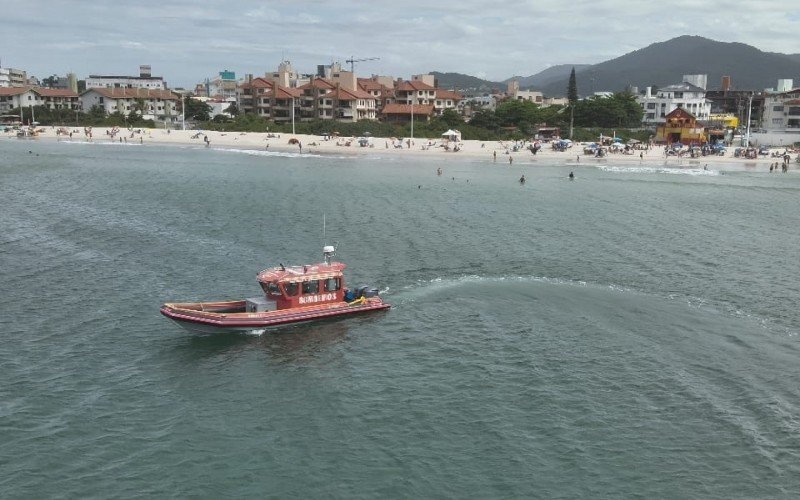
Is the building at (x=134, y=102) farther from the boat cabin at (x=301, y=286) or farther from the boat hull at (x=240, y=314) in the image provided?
the boat hull at (x=240, y=314)

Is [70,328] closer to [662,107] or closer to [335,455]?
[335,455]

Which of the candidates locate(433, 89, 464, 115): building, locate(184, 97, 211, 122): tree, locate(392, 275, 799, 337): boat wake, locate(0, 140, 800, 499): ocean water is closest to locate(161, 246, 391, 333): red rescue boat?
locate(0, 140, 800, 499): ocean water

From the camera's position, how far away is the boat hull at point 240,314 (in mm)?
34656

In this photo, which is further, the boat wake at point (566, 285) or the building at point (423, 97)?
the building at point (423, 97)

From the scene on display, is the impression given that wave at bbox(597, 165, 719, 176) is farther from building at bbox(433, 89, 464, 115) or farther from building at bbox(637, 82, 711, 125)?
building at bbox(433, 89, 464, 115)

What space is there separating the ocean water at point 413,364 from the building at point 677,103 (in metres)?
117

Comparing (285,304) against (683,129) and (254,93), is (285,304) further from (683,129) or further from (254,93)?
(254,93)

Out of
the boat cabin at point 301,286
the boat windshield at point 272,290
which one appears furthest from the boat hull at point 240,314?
the boat windshield at point 272,290

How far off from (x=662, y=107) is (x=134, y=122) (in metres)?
131

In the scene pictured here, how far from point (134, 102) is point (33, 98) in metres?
28.7

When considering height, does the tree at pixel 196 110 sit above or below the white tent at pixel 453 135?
above

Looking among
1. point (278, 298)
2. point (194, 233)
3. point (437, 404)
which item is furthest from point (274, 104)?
point (437, 404)

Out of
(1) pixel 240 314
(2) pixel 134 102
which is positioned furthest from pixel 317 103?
(1) pixel 240 314

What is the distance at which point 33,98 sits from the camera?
188 meters
